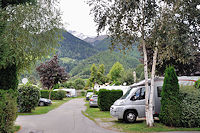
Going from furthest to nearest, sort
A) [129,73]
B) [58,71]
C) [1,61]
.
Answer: [129,73] → [58,71] → [1,61]

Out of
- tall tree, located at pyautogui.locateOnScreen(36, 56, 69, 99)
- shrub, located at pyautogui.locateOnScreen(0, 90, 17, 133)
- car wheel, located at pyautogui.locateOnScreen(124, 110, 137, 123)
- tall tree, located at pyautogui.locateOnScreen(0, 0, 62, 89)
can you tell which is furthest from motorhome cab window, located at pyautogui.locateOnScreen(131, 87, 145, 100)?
tall tree, located at pyautogui.locateOnScreen(36, 56, 69, 99)

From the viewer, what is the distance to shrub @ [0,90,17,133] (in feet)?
22.1

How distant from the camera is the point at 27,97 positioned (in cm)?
1650

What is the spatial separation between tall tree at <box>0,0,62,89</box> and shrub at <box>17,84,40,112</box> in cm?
611

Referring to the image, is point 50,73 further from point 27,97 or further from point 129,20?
point 129,20

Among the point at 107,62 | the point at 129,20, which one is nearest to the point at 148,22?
the point at 129,20

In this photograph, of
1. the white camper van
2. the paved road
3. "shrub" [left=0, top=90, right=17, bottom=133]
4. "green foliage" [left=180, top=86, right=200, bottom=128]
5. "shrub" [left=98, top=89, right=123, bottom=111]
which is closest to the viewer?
"shrub" [left=0, top=90, right=17, bottom=133]

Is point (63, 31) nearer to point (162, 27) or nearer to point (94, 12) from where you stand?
point (94, 12)

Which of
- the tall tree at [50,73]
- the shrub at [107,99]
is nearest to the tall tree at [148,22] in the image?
the shrub at [107,99]

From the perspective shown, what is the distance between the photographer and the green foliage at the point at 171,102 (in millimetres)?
9671

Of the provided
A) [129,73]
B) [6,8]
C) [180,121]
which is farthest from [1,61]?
[129,73]

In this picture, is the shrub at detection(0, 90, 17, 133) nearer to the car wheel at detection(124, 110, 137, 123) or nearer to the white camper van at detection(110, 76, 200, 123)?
the white camper van at detection(110, 76, 200, 123)

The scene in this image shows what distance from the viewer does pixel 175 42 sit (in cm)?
962

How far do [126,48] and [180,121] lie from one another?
4.65m
